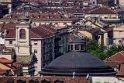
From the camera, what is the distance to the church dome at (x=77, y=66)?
52500 millimetres

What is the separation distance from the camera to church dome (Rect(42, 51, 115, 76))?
172ft

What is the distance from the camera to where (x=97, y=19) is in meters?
141

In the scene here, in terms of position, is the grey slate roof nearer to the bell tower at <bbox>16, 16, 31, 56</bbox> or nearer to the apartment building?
the apartment building

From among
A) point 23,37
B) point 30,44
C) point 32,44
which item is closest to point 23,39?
point 23,37

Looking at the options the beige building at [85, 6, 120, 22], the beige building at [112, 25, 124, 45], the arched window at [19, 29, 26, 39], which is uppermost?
the arched window at [19, 29, 26, 39]

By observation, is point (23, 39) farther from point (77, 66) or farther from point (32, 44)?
point (77, 66)

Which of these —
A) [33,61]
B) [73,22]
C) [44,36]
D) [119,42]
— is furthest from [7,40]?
[73,22]

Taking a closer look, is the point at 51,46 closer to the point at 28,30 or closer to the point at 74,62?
the point at 28,30

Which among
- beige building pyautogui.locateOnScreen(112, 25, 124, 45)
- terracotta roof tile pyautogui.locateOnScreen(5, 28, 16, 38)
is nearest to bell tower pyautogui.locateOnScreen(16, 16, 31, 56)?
terracotta roof tile pyautogui.locateOnScreen(5, 28, 16, 38)

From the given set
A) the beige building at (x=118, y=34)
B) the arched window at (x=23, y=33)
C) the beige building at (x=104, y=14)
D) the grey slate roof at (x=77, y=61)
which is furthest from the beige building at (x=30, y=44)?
the beige building at (x=104, y=14)

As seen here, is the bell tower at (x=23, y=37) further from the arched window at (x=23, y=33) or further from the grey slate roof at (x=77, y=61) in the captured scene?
the grey slate roof at (x=77, y=61)

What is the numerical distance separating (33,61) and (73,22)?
164ft

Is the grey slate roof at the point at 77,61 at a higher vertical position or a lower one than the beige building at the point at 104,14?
higher


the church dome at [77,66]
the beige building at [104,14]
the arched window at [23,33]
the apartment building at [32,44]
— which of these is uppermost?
the church dome at [77,66]
